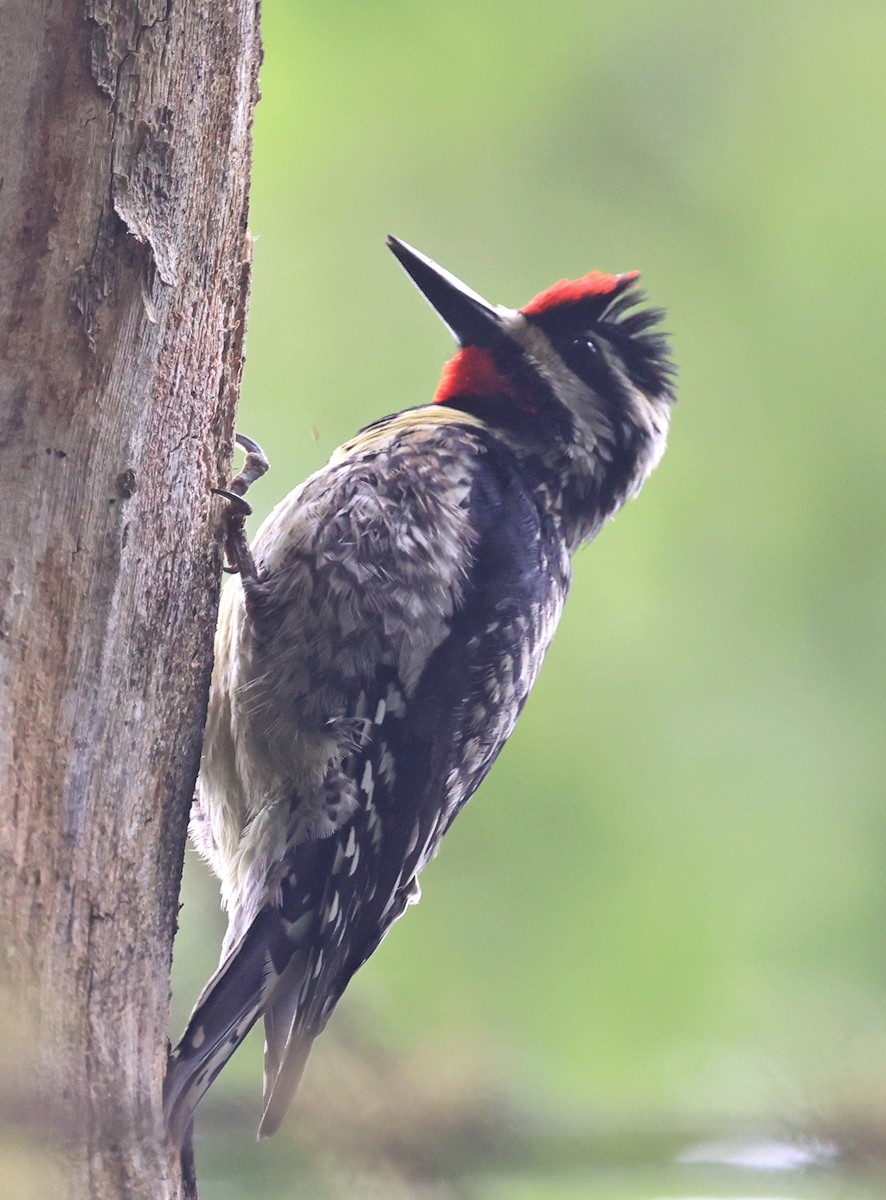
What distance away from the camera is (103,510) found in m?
1.89

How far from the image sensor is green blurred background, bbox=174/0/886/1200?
3777 mm

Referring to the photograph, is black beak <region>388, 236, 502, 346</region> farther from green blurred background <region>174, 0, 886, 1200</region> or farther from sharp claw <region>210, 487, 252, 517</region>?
sharp claw <region>210, 487, 252, 517</region>

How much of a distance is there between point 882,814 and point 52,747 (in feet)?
9.89

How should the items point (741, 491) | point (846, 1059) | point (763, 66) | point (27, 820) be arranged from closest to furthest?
1. point (846, 1059)
2. point (27, 820)
3. point (741, 491)
4. point (763, 66)

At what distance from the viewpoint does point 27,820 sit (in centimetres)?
172

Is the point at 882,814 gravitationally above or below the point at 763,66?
below

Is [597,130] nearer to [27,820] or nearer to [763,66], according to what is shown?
[763,66]

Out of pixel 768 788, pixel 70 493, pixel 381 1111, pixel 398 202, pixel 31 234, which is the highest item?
pixel 398 202

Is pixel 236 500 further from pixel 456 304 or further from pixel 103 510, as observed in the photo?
pixel 456 304

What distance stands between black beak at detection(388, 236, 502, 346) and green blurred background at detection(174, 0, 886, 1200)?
2.40ft

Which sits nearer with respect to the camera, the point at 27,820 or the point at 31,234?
the point at 27,820

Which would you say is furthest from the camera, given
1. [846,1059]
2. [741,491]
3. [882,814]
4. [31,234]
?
[741,491]

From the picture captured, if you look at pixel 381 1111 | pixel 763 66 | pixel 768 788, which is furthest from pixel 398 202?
pixel 381 1111

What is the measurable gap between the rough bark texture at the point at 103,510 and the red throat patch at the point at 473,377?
1.33m
